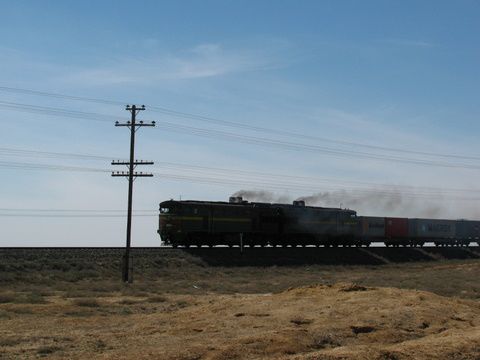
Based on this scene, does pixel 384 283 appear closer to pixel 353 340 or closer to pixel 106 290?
pixel 106 290

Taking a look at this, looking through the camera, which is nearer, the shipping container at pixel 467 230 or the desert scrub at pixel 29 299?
the desert scrub at pixel 29 299

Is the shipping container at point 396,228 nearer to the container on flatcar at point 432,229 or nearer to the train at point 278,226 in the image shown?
the train at point 278,226

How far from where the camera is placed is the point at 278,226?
5978cm

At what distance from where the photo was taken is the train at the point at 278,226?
52875 mm

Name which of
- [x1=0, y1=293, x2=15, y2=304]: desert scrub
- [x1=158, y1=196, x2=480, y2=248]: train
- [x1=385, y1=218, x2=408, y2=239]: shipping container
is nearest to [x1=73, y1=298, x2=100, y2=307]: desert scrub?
[x1=0, y1=293, x2=15, y2=304]: desert scrub

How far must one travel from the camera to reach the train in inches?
2082

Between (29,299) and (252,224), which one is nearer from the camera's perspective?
(29,299)

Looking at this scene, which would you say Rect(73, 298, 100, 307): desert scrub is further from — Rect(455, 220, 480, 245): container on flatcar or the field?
Rect(455, 220, 480, 245): container on flatcar

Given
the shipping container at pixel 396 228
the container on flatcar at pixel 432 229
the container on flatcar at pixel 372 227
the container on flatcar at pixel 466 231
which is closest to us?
the container on flatcar at pixel 372 227

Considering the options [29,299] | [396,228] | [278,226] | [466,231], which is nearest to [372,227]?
[396,228]

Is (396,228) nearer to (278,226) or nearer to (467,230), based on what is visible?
(467,230)

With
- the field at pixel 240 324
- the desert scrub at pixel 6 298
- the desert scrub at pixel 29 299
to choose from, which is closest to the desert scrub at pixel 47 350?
the field at pixel 240 324

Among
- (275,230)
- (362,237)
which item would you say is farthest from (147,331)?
(362,237)

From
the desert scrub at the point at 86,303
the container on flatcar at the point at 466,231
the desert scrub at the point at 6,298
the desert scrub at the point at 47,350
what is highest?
the container on flatcar at the point at 466,231
